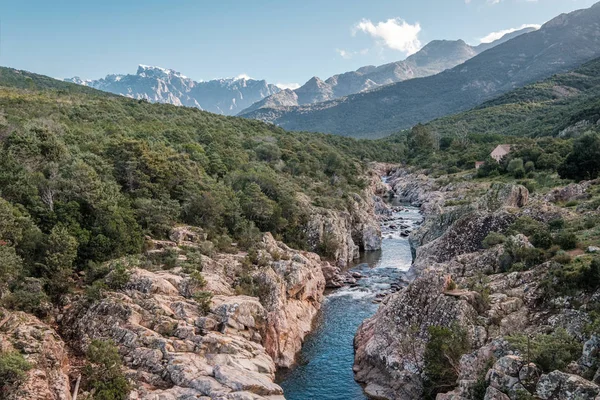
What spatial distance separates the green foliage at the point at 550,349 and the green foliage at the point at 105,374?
2134cm

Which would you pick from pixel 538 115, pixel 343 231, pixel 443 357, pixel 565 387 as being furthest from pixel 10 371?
pixel 538 115

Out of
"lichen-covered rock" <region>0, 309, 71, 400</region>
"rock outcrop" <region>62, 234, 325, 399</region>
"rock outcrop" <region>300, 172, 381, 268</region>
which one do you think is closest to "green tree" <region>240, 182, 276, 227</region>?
"rock outcrop" <region>300, 172, 381, 268</region>

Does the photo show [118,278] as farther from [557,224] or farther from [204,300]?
[557,224]

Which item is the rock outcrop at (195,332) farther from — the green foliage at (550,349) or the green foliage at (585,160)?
the green foliage at (585,160)

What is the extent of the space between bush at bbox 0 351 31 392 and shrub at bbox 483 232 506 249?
3557 centimetres

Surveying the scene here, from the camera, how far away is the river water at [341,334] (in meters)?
31.1

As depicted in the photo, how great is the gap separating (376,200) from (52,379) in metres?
79.1

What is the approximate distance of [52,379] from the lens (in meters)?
23.5

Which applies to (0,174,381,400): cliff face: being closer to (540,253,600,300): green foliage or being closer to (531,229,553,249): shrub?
(540,253,600,300): green foliage

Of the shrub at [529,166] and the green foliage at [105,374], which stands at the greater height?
the shrub at [529,166]

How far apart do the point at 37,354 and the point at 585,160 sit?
66333 mm

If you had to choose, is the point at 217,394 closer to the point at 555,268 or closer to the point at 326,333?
the point at 326,333

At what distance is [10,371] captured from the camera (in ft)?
69.8

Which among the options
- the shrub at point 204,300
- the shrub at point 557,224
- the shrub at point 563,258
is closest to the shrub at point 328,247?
the shrub at point 557,224
